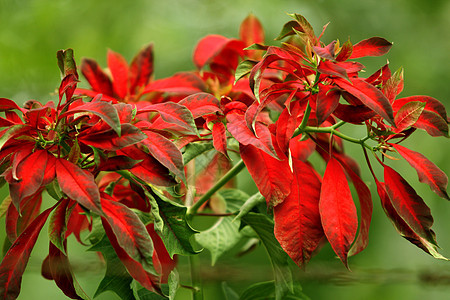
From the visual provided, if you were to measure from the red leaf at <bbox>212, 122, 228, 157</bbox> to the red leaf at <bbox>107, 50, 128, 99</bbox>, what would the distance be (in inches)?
7.3

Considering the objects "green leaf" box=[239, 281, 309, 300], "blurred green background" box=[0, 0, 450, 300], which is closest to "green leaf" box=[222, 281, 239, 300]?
"green leaf" box=[239, 281, 309, 300]

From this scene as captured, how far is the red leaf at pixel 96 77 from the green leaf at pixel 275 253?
0.19m

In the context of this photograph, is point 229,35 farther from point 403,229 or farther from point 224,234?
point 403,229

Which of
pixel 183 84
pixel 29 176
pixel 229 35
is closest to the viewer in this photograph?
pixel 29 176

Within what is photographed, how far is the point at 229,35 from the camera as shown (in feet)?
3.75

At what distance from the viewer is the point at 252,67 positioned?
0.29 m

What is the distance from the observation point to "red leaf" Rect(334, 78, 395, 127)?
10.0 inches

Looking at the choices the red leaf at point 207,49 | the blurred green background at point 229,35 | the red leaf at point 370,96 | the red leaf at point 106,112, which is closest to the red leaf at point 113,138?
the red leaf at point 106,112

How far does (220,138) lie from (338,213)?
0.08 metres

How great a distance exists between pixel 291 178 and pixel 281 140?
0.02 metres

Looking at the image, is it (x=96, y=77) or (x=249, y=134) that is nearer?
(x=249, y=134)

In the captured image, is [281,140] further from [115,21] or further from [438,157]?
[115,21]

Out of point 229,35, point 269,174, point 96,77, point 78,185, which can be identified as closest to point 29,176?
point 78,185

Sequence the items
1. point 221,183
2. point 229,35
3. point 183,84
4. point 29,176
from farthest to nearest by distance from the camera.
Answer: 1. point 229,35
2. point 183,84
3. point 221,183
4. point 29,176
